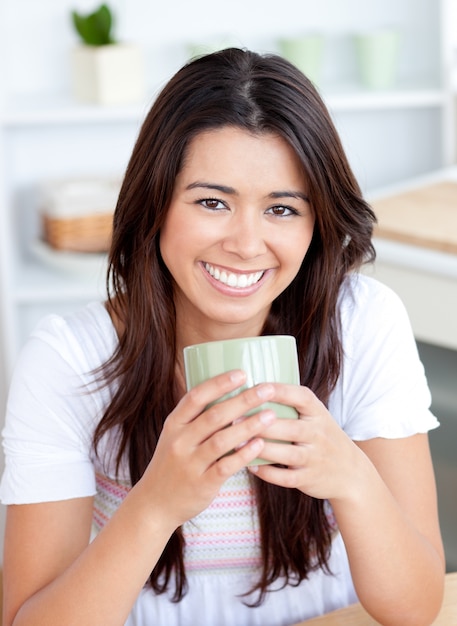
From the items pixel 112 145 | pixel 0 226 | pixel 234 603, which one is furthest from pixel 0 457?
pixel 234 603

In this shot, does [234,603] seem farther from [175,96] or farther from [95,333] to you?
[175,96]

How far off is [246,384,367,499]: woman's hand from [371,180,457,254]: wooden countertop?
2.86ft

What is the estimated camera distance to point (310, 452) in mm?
999

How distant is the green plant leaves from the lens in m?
2.49

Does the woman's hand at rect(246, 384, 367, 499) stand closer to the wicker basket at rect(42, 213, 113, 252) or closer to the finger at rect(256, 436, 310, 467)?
the finger at rect(256, 436, 310, 467)

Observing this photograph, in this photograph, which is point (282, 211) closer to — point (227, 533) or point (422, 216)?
point (227, 533)

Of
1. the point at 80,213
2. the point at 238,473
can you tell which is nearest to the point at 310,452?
the point at 238,473

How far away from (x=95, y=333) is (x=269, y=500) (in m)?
0.30

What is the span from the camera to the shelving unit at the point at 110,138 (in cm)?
259

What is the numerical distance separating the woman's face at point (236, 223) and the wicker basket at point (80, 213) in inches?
52.3

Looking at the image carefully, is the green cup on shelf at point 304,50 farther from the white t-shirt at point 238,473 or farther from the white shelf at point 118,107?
the white t-shirt at point 238,473

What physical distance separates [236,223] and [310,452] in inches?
11.5

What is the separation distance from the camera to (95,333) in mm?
1350

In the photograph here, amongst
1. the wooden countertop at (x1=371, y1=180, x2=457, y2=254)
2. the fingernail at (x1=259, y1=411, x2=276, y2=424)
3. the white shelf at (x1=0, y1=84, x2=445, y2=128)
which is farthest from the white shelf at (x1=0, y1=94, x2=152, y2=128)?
the fingernail at (x1=259, y1=411, x2=276, y2=424)
